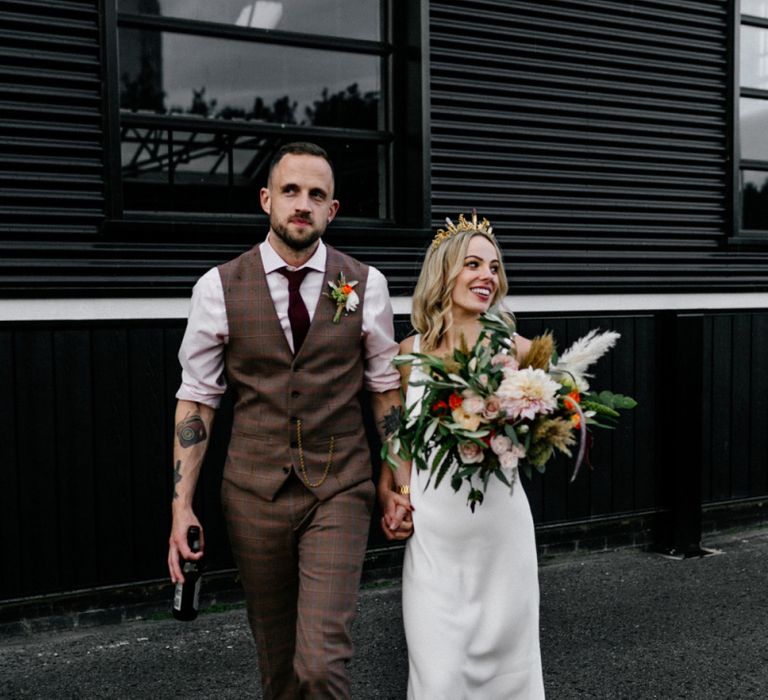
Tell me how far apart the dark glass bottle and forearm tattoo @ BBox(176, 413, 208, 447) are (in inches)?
13.4

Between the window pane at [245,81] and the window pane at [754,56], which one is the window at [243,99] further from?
the window pane at [754,56]

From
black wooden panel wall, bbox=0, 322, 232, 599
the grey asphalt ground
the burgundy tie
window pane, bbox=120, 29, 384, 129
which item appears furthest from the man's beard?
window pane, bbox=120, 29, 384, 129

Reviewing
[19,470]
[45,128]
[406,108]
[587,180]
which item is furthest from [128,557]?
[587,180]

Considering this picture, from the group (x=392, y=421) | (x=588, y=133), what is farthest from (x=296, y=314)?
(x=588, y=133)

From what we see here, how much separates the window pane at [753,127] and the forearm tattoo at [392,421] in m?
6.18

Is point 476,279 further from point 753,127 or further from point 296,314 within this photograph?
point 753,127

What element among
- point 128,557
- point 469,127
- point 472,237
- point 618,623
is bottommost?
point 618,623

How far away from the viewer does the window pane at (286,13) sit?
6.12 metres

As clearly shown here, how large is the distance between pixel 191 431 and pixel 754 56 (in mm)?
7111

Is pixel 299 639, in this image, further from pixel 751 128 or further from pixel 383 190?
pixel 751 128

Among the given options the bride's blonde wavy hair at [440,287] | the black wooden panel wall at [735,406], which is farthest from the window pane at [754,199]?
the bride's blonde wavy hair at [440,287]

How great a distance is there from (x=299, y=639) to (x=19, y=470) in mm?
2895

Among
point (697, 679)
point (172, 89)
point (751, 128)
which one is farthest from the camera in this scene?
point (751, 128)

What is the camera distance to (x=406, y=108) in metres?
A: 6.88
